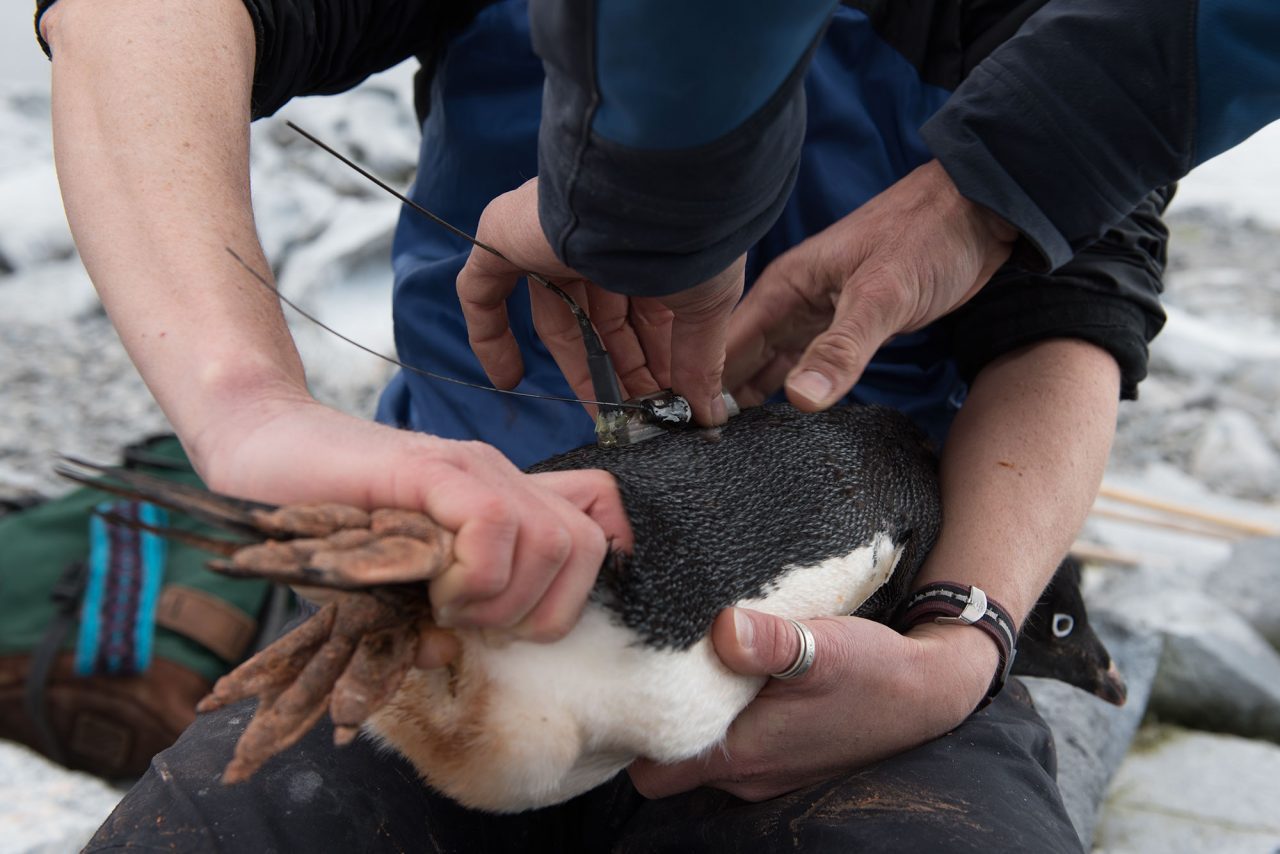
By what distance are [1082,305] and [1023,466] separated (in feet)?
0.80

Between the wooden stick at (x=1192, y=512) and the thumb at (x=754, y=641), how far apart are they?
8.79ft

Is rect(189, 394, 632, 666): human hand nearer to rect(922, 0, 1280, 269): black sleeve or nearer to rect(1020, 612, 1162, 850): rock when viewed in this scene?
rect(922, 0, 1280, 269): black sleeve

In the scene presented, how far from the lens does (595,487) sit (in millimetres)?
853

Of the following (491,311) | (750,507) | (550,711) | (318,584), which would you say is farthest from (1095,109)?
(318,584)

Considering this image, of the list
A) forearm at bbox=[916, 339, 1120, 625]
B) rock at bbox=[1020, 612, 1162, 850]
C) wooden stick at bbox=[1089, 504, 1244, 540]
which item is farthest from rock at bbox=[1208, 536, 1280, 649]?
forearm at bbox=[916, 339, 1120, 625]

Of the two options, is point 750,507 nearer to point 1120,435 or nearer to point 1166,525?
point 1166,525

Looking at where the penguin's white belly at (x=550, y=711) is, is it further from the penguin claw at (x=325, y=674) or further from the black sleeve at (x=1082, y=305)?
the black sleeve at (x=1082, y=305)

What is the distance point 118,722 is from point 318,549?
1.59 meters

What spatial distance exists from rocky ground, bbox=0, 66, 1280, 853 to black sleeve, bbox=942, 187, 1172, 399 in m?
0.85

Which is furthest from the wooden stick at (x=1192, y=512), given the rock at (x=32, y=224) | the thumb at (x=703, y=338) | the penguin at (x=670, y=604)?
the rock at (x=32, y=224)

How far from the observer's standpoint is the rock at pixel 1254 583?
2.73 metres

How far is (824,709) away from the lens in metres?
1.01

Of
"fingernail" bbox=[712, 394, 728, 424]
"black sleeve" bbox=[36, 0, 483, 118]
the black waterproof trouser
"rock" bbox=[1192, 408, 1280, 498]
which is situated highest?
"black sleeve" bbox=[36, 0, 483, 118]

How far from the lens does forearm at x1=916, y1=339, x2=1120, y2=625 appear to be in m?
1.25
